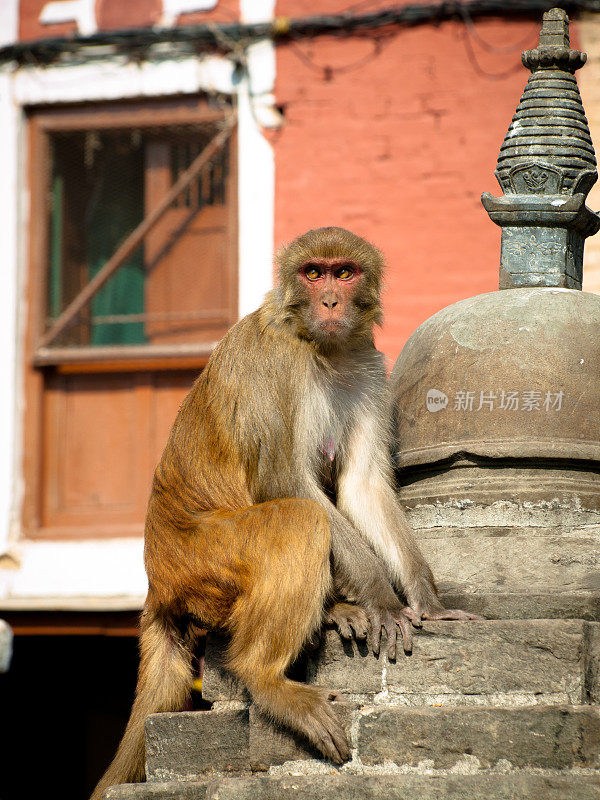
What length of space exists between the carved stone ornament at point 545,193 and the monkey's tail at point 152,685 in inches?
75.0

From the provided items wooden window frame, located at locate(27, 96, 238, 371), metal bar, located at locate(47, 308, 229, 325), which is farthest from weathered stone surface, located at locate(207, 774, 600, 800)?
metal bar, located at locate(47, 308, 229, 325)

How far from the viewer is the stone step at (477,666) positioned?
12.9ft

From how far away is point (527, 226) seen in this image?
498 cm

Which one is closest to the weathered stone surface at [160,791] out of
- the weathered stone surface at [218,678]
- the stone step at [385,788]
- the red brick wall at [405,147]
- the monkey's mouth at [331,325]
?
the stone step at [385,788]

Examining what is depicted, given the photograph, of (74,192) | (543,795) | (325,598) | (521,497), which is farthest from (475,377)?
(74,192)

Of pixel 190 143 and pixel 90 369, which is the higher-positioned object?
pixel 190 143

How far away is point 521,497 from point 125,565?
4.85 metres

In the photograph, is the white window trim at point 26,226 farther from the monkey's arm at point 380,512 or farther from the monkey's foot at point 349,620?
the monkey's foot at point 349,620

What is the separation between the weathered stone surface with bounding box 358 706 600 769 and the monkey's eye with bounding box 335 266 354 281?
162cm

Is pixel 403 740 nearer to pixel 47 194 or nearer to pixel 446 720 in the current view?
pixel 446 720

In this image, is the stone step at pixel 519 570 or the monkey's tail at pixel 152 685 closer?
the stone step at pixel 519 570

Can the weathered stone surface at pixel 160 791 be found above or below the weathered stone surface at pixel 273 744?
below

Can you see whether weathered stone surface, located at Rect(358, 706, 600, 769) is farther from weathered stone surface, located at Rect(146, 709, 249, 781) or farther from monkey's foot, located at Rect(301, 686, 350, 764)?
weathered stone surface, located at Rect(146, 709, 249, 781)

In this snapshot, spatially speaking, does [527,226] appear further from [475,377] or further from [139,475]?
Answer: [139,475]
